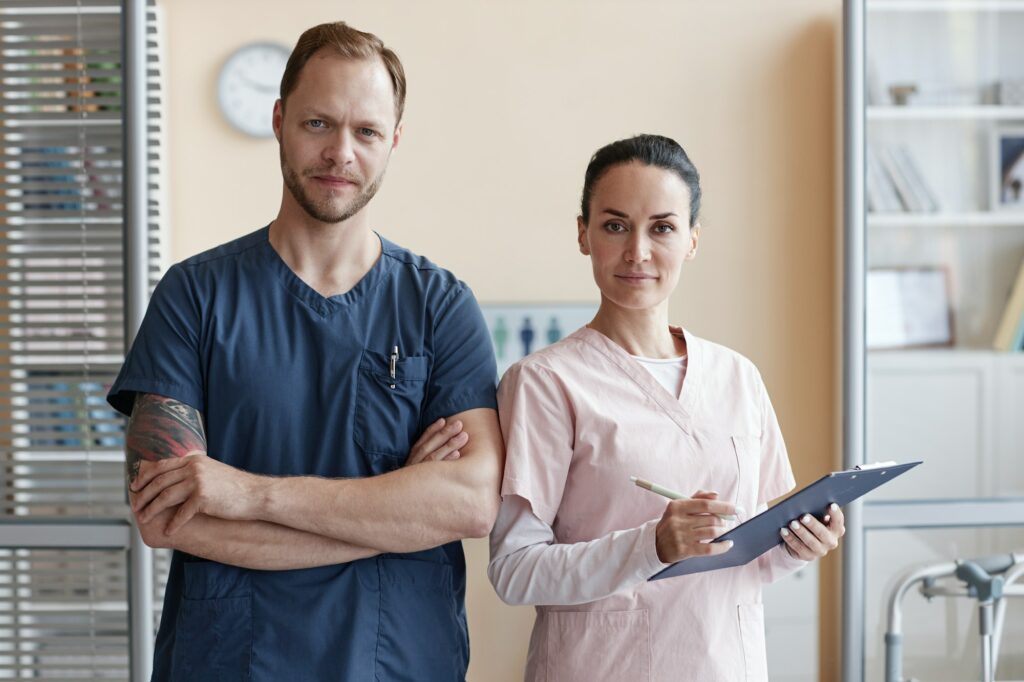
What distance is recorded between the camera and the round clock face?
3.02 meters

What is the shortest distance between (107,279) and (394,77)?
1386 millimetres

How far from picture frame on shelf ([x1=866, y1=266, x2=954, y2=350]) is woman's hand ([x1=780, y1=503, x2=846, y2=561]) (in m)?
1.45

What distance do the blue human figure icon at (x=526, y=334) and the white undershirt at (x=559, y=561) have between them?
5.14 ft

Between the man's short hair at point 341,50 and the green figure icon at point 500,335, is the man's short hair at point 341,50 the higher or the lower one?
the higher one

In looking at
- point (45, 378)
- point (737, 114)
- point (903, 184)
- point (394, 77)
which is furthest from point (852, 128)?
point (45, 378)

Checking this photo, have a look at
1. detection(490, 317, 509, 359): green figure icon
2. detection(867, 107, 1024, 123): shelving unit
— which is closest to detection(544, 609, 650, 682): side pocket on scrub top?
detection(490, 317, 509, 359): green figure icon

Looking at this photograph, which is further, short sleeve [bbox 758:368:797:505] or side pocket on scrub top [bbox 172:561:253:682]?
short sleeve [bbox 758:368:797:505]

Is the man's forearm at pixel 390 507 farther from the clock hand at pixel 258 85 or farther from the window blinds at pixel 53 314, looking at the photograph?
the clock hand at pixel 258 85

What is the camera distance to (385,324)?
1.54m

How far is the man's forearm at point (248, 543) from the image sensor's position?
1.42 meters

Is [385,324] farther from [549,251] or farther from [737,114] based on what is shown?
[737,114]

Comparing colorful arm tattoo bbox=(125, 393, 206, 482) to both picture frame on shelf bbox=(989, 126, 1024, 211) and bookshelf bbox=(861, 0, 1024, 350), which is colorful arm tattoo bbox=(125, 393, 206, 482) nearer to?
bookshelf bbox=(861, 0, 1024, 350)

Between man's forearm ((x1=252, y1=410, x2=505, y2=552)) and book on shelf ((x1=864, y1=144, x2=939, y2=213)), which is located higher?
book on shelf ((x1=864, y1=144, x2=939, y2=213))

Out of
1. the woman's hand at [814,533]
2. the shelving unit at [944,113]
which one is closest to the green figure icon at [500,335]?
the shelving unit at [944,113]
